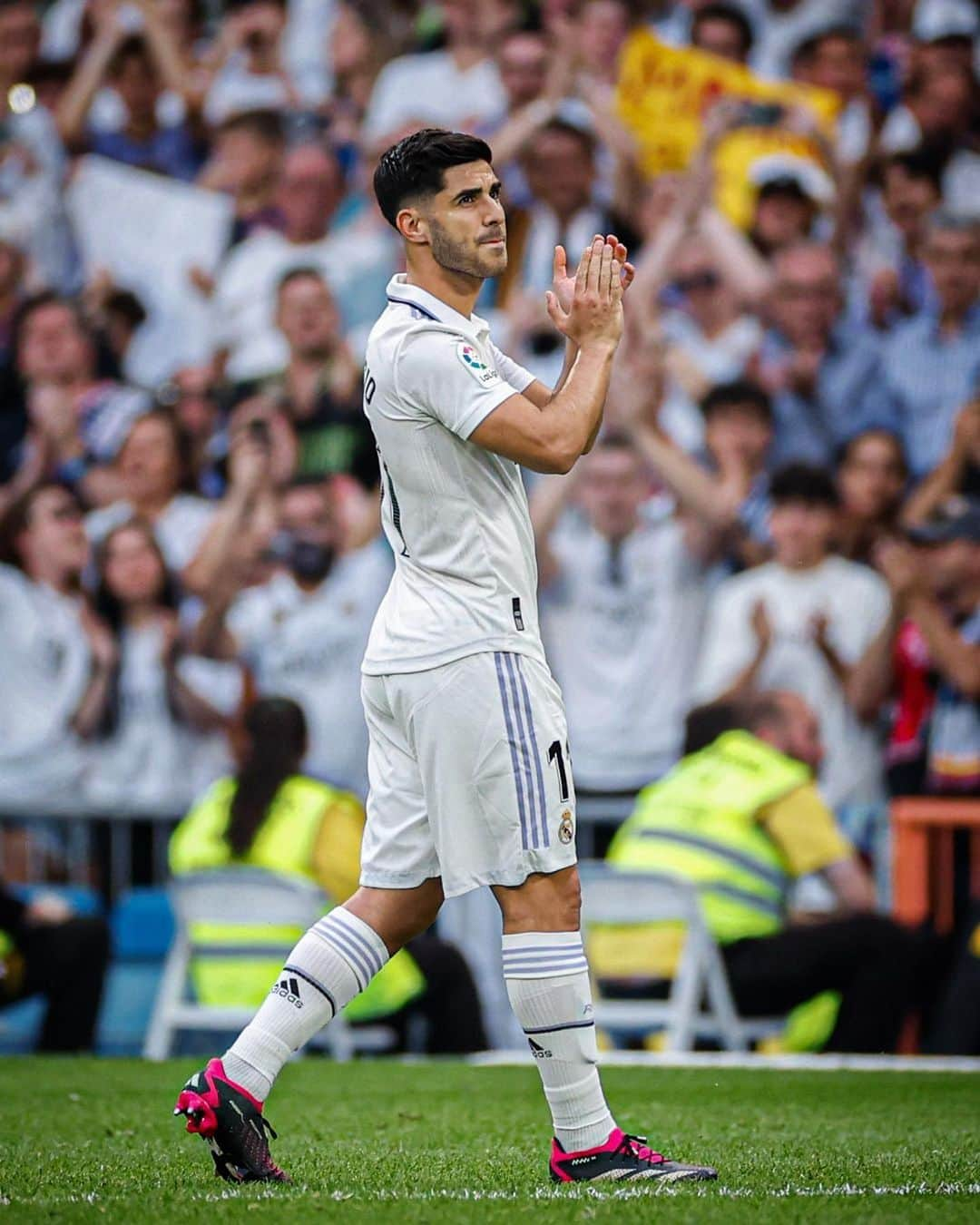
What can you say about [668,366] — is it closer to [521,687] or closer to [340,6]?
[340,6]

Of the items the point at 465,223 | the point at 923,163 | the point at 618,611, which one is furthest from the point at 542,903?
the point at 923,163

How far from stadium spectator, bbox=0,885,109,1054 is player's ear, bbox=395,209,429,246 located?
208 inches

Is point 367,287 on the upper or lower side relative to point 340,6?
lower

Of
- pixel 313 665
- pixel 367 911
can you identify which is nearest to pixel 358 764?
pixel 313 665

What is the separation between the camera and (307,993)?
13.8ft

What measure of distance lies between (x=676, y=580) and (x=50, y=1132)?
555 centimetres

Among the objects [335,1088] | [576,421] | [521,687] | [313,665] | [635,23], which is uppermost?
[635,23]

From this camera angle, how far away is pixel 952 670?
9461mm

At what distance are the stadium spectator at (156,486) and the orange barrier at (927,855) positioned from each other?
4.36m

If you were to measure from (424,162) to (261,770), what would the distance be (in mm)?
4580

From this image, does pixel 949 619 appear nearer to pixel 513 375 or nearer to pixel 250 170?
pixel 250 170

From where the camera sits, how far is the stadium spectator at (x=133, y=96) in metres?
12.3

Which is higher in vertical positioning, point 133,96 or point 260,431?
point 133,96

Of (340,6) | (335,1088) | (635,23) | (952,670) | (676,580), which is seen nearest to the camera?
(335,1088)
